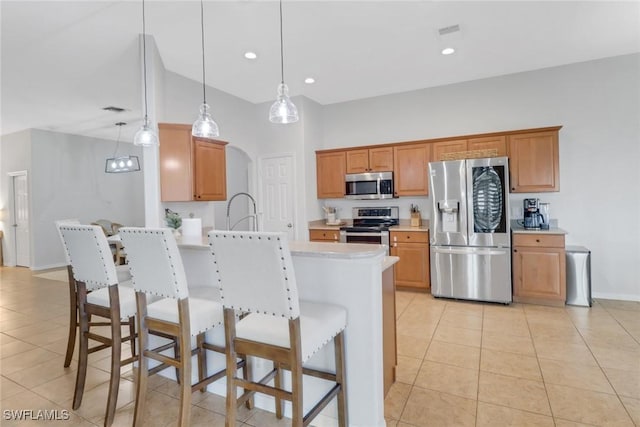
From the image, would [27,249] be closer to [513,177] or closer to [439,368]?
[439,368]

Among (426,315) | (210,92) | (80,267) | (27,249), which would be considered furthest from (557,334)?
(27,249)

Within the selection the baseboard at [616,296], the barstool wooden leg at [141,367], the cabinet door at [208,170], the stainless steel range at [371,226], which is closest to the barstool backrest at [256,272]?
the barstool wooden leg at [141,367]

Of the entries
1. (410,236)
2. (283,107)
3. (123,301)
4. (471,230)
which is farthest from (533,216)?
(123,301)

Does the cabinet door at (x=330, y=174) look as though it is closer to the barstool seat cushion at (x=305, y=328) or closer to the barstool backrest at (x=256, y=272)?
the barstool seat cushion at (x=305, y=328)

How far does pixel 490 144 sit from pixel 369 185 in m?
1.78

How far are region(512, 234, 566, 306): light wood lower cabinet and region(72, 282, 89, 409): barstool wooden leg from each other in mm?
4417

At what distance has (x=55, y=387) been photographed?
2471 millimetres

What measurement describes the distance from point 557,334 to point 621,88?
322 centimetres

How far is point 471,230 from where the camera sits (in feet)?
13.7

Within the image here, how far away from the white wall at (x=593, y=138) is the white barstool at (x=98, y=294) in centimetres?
474

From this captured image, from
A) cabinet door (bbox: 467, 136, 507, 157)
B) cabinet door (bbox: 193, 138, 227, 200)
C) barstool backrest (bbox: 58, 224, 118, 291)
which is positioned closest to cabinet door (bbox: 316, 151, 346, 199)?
cabinet door (bbox: 193, 138, 227, 200)

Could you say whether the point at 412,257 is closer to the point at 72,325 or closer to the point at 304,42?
the point at 304,42

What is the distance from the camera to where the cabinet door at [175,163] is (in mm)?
3637

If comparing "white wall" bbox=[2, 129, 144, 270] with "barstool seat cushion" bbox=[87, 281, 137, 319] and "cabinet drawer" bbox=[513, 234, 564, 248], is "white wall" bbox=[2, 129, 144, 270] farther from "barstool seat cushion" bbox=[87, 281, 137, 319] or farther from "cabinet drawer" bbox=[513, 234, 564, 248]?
"cabinet drawer" bbox=[513, 234, 564, 248]
